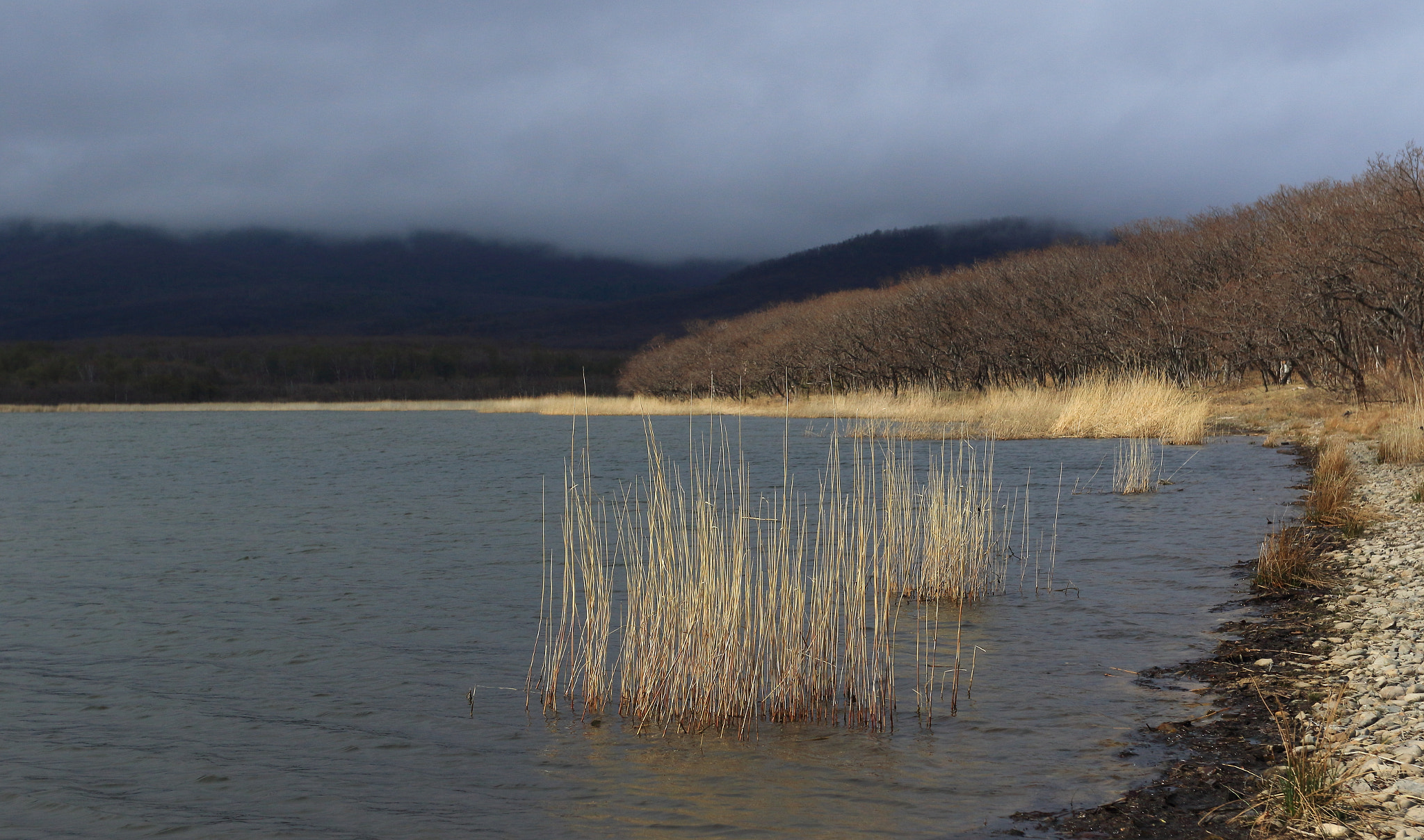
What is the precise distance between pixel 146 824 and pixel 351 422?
2862 inches

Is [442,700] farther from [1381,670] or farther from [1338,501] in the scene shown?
[1338,501]

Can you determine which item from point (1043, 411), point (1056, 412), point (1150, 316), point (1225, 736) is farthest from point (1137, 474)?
point (1150, 316)

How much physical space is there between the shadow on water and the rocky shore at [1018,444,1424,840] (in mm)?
319

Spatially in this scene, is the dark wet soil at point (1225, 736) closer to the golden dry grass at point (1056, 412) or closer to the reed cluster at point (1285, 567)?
the reed cluster at point (1285, 567)

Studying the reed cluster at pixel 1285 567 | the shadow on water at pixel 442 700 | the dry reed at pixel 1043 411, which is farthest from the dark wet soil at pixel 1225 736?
the dry reed at pixel 1043 411

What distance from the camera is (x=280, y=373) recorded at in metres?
177

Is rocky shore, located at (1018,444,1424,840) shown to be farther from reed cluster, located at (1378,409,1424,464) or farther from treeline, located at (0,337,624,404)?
treeline, located at (0,337,624,404)

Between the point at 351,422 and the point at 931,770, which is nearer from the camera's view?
the point at 931,770

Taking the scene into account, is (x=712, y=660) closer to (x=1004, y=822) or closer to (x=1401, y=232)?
(x=1004, y=822)

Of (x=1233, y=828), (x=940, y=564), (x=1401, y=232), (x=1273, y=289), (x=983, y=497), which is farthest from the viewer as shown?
(x=1273, y=289)

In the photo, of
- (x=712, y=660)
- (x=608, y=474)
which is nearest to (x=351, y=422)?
(x=608, y=474)

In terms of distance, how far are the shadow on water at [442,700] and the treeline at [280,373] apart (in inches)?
4250

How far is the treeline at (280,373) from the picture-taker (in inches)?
5566

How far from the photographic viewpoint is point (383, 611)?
11.7m
